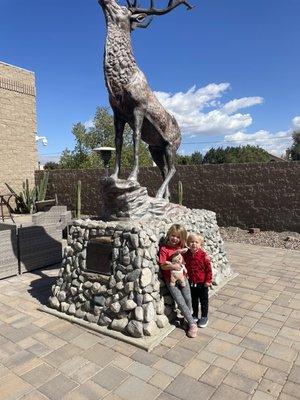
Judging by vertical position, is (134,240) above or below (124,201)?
below

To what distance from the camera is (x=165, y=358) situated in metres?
3.00

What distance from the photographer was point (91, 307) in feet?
12.5

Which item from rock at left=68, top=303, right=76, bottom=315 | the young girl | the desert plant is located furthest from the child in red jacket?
the desert plant

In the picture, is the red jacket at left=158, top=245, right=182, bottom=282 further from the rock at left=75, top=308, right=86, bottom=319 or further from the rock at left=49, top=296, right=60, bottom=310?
the rock at left=49, top=296, right=60, bottom=310

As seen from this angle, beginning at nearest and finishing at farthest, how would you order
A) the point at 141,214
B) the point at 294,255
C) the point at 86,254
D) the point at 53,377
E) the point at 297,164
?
the point at 53,377
the point at 86,254
the point at 141,214
the point at 294,255
the point at 297,164

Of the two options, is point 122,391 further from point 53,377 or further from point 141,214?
point 141,214

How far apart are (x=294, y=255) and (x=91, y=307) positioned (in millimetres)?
4774

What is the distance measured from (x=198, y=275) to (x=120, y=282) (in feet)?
2.83

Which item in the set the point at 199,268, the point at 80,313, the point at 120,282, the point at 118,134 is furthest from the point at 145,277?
the point at 118,134

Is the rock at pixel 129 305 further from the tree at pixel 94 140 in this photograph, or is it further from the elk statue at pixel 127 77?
the tree at pixel 94 140

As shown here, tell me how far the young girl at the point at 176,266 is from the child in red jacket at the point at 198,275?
0.34 ft

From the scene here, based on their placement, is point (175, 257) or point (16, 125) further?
point (16, 125)

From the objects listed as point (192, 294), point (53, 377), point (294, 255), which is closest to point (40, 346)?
point (53, 377)

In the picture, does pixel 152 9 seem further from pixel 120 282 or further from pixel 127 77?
pixel 120 282
